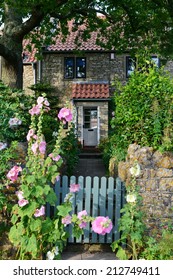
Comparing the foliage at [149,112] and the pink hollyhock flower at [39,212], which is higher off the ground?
the foliage at [149,112]

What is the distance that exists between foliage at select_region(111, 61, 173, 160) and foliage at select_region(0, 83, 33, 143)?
1.88m

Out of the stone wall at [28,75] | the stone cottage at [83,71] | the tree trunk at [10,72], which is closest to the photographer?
the tree trunk at [10,72]

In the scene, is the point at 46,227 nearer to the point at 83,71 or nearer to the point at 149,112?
the point at 149,112

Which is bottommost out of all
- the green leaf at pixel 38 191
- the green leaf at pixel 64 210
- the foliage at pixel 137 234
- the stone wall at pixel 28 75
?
the foliage at pixel 137 234

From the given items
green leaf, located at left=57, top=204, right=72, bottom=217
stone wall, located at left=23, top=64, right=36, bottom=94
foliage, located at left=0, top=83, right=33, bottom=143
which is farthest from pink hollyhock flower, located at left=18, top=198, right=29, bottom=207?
stone wall, located at left=23, top=64, right=36, bottom=94

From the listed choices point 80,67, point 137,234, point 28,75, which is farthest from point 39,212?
point 28,75

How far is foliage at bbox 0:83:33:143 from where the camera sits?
6.43 meters

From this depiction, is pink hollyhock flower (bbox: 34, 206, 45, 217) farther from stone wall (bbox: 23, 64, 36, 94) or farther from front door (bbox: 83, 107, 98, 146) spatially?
stone wall (bbox: 23, 64, 36, 94)

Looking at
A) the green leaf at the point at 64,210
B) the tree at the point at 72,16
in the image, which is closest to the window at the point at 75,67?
the tree at the point at 72,16

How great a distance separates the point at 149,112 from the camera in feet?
21.5

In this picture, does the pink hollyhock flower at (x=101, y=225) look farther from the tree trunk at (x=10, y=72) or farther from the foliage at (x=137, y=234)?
the tree trunk at (x=10, y=72)

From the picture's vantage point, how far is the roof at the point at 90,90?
2064 centimetres

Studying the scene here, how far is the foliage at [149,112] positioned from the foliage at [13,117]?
6.18ft

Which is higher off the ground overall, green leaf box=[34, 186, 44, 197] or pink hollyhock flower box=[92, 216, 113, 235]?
green leaf box=[34, 186, 44, 197]
